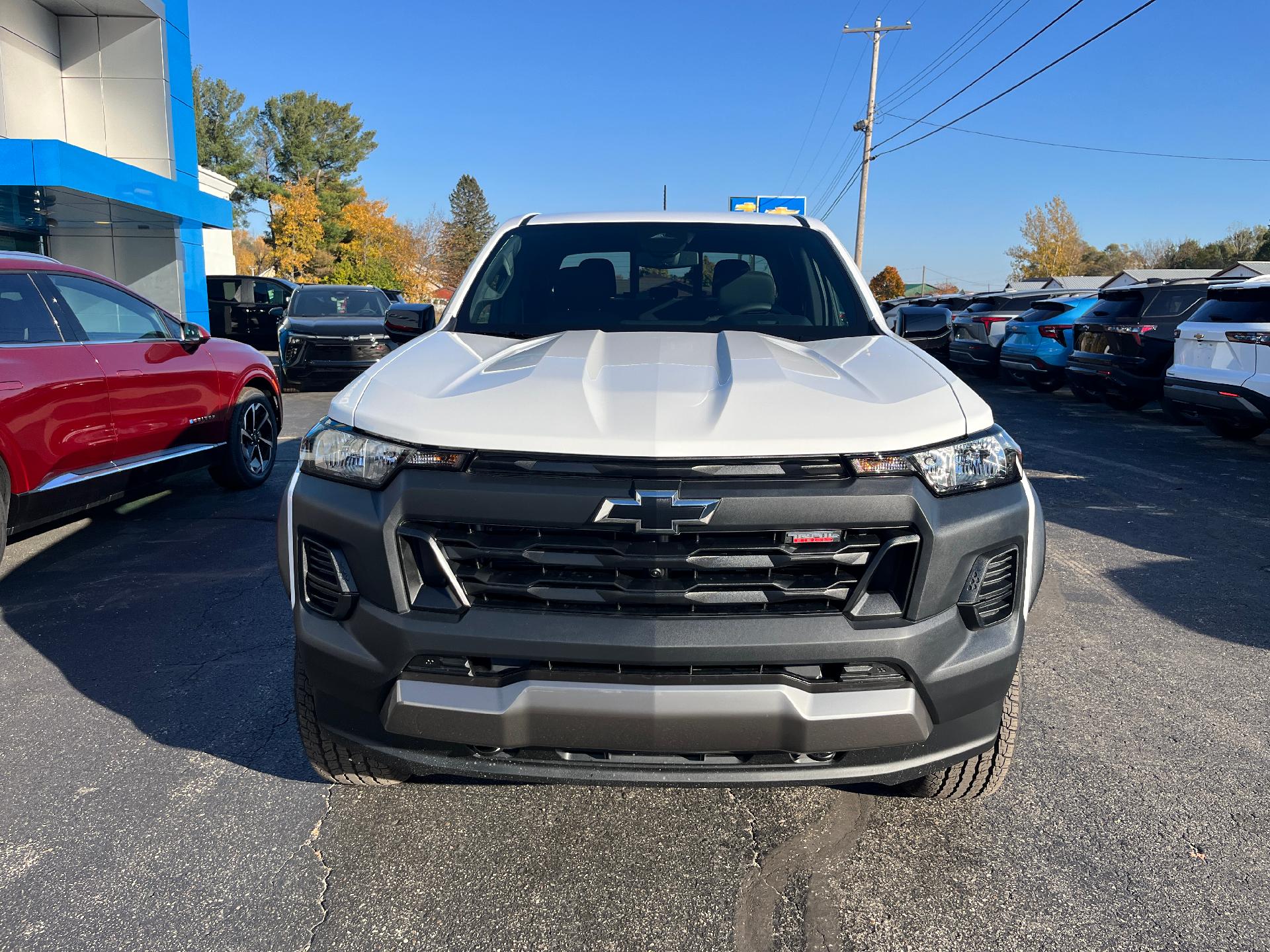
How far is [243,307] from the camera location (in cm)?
2153

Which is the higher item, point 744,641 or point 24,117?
Result: point 24,117

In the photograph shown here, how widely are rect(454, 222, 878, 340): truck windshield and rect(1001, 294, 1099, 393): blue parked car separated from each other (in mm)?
10853

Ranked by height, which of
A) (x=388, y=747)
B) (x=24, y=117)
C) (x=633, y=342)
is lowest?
(x=388, y=747)

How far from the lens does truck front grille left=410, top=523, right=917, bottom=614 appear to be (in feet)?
6.76

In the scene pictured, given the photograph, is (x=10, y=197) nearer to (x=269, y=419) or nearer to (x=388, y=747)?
(x=269, y=419)

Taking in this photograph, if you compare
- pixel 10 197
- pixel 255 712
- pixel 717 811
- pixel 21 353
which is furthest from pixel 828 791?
pixel 10 197

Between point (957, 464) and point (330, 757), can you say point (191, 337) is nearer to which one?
point (330, 757)

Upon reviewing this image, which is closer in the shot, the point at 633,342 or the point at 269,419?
the point at 633,342

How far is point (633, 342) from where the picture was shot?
9.82ft

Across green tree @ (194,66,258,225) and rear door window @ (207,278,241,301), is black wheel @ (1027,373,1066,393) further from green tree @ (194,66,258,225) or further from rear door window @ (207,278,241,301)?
green tree @ (194,66,258,225)

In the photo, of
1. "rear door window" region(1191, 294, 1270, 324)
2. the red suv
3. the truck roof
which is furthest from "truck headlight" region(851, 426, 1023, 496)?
"rear door window" region(1191, 294, 1270, 324)

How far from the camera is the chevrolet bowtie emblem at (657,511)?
79.8 inches

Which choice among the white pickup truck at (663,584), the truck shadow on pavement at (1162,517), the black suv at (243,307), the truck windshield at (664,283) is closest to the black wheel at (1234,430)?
the truck shadow on pavement at (1162,517)

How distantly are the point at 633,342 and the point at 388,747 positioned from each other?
149cm
